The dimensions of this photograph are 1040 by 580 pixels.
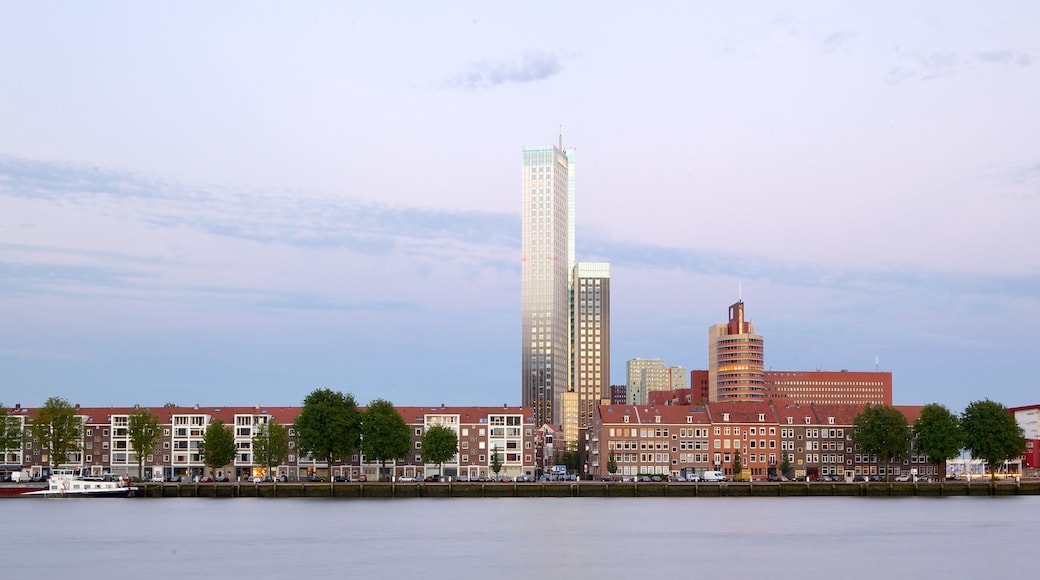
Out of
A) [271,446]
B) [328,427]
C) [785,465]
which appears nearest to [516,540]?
[328,427]

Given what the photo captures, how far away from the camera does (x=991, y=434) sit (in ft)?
555

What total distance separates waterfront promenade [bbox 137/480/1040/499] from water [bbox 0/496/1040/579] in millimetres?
20670

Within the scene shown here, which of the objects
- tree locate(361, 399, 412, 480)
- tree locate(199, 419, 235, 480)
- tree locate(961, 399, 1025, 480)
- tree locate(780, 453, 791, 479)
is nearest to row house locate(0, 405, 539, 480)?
tree locate(199, 419, 235, 480)

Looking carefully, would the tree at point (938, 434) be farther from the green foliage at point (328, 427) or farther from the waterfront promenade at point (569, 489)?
the green foliage at point (328, 427)

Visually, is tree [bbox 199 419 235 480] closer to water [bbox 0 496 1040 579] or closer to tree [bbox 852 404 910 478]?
water [bbox 0 496 1040 579]

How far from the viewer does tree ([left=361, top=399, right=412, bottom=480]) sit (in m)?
166

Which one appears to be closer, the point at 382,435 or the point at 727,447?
the point at 382,435

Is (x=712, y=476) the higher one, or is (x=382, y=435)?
(x=382, y=435)

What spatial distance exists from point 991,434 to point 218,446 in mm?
103169

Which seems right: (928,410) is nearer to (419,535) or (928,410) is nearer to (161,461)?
(419,535)

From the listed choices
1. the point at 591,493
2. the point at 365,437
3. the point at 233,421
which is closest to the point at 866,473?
the point at 591,493

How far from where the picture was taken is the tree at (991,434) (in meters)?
169

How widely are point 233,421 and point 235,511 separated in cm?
7674

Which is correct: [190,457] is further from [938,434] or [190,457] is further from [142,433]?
[938,434]
